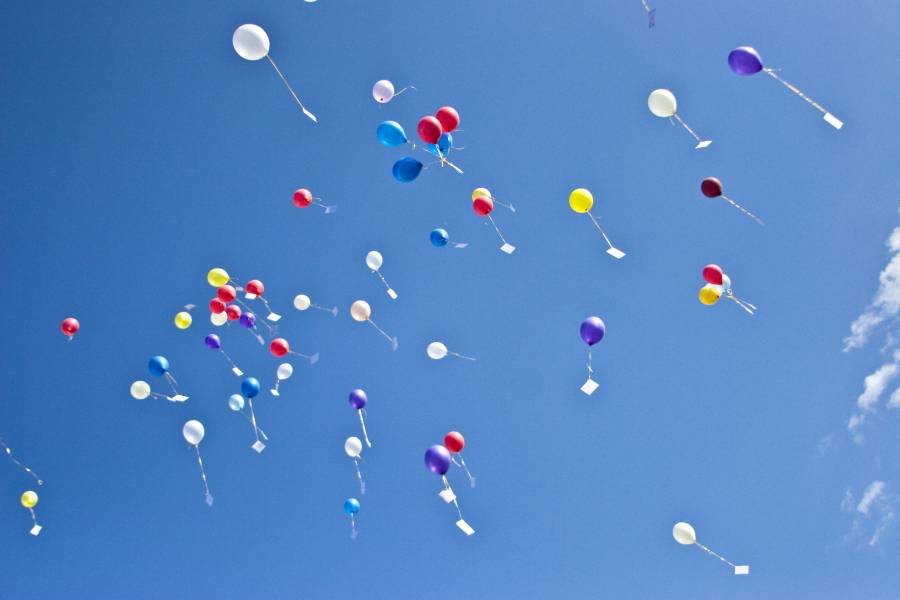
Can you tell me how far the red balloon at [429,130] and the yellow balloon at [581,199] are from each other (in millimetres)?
1818

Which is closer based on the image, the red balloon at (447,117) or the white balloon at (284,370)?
the red balloon at (447,117)

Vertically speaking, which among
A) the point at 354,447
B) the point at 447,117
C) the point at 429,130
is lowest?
the point at 354,447

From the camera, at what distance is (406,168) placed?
7.37 meters

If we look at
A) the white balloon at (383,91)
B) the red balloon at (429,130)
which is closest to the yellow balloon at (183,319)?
the white balloon at (383,91)

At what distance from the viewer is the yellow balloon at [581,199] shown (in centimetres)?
789

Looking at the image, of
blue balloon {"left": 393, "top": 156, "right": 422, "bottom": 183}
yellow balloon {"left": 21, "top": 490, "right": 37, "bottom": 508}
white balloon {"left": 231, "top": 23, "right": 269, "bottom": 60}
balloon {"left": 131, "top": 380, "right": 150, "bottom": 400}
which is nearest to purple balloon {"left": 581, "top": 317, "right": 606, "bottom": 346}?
blue balloon {"left": 393, "top": 156, "right": 422, "bottom": 183}

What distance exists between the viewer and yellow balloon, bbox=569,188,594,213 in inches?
311

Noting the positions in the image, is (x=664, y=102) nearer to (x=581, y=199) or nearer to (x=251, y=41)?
(x=581, y=199)

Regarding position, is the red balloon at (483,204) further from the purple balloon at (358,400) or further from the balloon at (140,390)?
the balloon at (140,390)

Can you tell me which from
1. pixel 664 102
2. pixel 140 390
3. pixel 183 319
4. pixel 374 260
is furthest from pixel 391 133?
pixel 140 390

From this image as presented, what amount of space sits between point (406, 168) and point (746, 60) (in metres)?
3.44

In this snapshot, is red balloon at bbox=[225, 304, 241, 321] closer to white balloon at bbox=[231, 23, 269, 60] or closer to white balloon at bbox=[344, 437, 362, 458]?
white balloon at bbox=[344, 437, 362, 458]

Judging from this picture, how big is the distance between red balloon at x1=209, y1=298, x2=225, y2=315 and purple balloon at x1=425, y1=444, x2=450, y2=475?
3426 mm

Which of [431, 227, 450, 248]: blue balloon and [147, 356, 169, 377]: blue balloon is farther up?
[431, 227, 450, 248]: blue balloon
